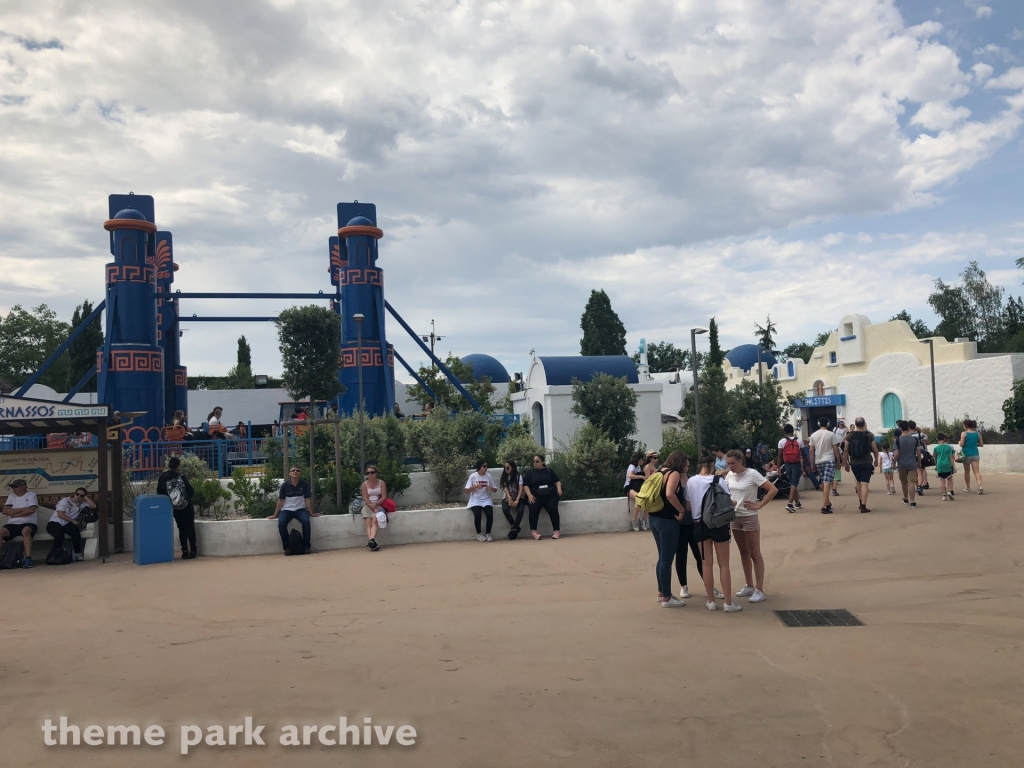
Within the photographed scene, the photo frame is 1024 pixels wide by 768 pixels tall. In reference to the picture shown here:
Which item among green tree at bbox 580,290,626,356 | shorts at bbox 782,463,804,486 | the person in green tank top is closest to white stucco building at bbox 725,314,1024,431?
green tree at bbox 580,290,626,356

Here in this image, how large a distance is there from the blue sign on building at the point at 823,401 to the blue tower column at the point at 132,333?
28772mm

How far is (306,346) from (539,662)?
50.3 ft

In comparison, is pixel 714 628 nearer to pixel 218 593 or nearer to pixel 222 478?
pixel 218 593

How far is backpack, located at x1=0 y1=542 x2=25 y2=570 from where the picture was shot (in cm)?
1214

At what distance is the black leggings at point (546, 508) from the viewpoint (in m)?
13.7

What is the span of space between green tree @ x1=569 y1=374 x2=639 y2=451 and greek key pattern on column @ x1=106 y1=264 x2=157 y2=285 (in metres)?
12.4

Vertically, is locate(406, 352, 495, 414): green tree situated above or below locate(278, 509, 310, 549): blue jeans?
above

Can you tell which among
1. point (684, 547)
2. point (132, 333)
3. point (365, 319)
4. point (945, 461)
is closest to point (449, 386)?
point (365, 319)

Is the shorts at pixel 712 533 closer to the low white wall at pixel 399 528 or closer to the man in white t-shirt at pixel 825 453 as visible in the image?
the low white wall at pixel 399 528

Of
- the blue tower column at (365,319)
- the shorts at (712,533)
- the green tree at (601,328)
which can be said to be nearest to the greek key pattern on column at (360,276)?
the blue tower column at (365,319)

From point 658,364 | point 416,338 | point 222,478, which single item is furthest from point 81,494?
point 658,364

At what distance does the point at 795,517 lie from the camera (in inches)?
561

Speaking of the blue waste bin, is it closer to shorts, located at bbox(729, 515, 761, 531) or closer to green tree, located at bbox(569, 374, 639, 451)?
shorts, located at bbox(729, 515, 761, 531)

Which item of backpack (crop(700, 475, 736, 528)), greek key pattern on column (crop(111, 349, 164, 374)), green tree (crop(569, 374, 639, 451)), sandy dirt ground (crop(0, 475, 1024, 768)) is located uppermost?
greek key pattern on column (crop(111, 349, 164, 374))
